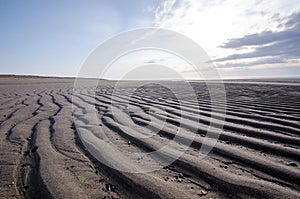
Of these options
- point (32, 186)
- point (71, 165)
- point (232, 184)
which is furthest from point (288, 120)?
point (32, 186)

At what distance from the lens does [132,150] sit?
2.74 meters

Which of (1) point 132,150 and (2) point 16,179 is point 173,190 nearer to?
(1) point 132,150

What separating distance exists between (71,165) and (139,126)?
1680mm

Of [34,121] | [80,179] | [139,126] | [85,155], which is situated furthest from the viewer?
[34,121]

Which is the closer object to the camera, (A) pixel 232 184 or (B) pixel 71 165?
(A) pixel 232 184

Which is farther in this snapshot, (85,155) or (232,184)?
(85,155)

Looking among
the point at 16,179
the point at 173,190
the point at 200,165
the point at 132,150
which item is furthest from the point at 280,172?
the point at 16,179

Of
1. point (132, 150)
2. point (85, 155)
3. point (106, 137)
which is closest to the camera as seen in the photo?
point (85, 155)

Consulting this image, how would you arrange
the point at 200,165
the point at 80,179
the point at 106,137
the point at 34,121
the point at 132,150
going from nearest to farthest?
1. the point at 80,179
2. the point at 200,165
3. the point at 132,150
4. the point at 106,137
5. the point at 34,121

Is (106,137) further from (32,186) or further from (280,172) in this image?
(280,172)

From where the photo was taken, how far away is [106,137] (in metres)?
3.21

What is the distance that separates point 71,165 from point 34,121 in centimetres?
219

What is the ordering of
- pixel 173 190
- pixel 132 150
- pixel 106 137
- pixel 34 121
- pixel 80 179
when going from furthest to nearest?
pixel 34 121 < pixel 106 137 < pixel 132 150 < pixel 80 179 < pixel 173 190

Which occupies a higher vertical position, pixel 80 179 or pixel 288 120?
pixel 288 120
